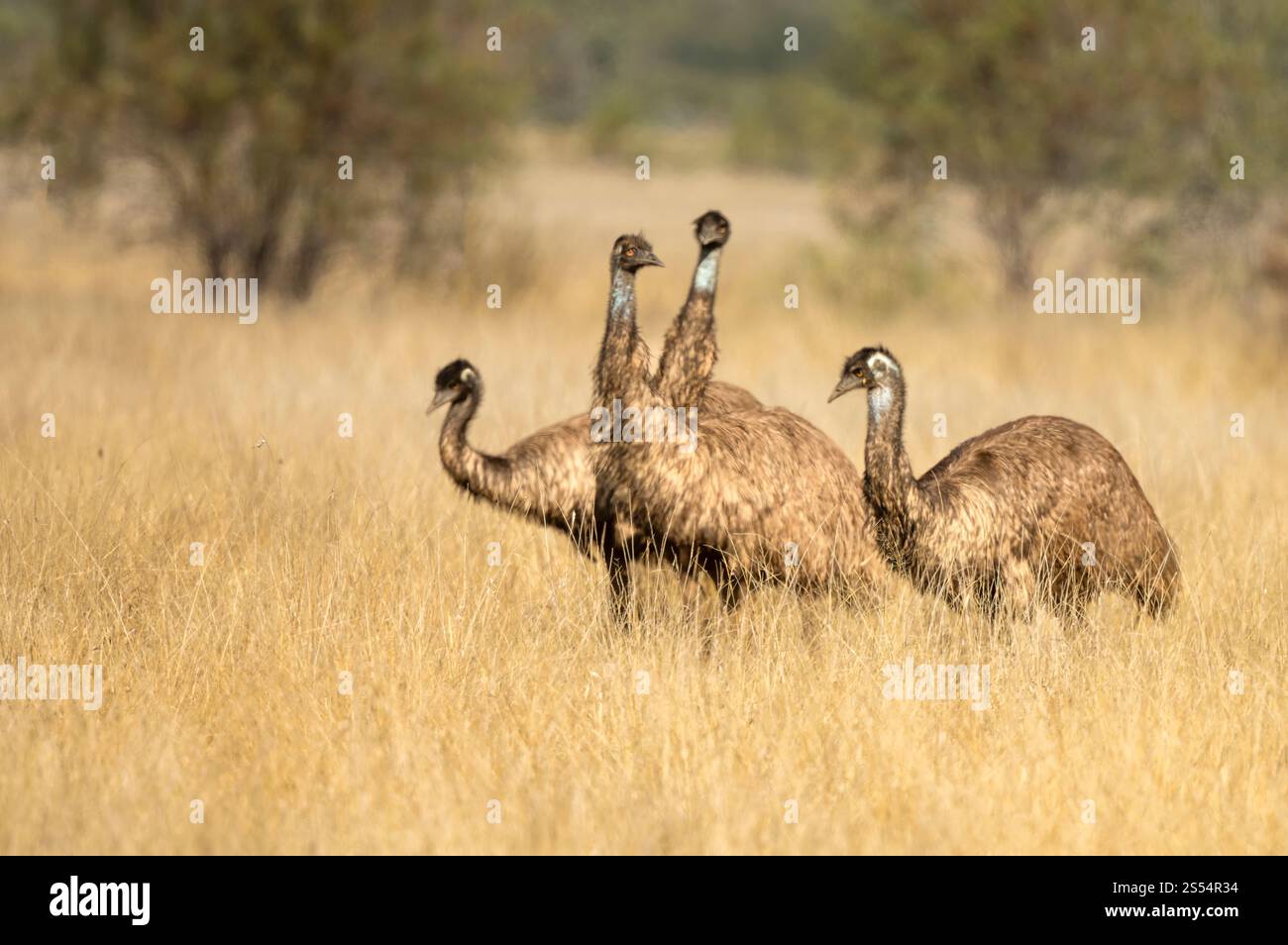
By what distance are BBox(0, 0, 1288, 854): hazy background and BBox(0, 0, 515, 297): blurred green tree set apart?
5 centimetres

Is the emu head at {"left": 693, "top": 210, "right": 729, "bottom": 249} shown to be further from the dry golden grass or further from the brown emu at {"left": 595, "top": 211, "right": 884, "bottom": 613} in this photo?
the dry golden grass

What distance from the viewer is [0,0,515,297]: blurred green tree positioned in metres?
15.5

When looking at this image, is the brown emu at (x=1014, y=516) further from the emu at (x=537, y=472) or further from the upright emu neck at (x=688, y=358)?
the emu at (x=537, y=472)

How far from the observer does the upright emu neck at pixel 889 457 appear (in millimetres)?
5461

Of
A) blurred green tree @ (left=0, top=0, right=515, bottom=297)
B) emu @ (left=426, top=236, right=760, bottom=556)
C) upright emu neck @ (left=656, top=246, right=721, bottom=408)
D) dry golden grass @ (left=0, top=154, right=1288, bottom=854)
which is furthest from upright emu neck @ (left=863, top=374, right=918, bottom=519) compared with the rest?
blurred green tree @ (left=0, top=0, right=515, bottom=297)

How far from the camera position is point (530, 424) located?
9.60 metres

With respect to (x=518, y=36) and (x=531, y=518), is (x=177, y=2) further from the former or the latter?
(x=531, y=518)

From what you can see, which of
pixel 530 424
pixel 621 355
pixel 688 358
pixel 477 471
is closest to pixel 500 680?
pixel 621 355

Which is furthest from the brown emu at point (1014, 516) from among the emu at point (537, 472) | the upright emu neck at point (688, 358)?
the emu at point (537, 472)

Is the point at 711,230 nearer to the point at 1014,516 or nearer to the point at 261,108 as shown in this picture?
the point at 1014,516

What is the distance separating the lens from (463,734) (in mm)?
4914

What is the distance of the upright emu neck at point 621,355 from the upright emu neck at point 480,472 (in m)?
0.88

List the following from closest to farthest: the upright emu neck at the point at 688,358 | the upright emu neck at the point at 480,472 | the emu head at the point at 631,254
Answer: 1. the upright emu neck at the point at 688,358
2. the emu head at the point at 631,254
3. the upright emu neck at the point at 480,472

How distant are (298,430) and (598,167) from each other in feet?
118
